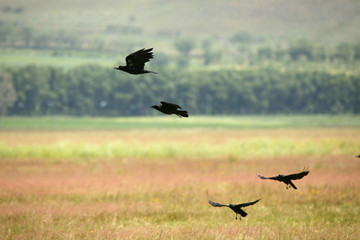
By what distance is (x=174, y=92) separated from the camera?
139750 millimetres

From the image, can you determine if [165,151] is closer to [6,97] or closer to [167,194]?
[167,194]

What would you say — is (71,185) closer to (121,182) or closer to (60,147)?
(121,182)

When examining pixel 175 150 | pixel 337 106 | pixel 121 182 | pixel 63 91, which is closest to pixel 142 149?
pixel 175 150

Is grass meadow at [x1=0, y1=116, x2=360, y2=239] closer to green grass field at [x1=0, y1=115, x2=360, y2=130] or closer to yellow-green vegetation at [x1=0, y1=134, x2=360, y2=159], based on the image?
yellow-green vegetation at [x1=0, y1=134, x2=360, y2=159]

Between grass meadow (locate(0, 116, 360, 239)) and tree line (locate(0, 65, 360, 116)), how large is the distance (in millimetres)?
86143

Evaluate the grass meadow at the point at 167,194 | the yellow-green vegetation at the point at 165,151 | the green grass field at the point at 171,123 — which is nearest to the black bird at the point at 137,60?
the grass meadow at the point at 167,194

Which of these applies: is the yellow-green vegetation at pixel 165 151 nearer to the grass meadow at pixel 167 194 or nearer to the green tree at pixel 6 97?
the grass meadow at pixel 167 194

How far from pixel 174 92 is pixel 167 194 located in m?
119

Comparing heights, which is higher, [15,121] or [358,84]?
[358,84]

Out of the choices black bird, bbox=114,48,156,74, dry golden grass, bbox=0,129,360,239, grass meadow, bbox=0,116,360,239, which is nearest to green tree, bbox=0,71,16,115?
grass meadow, bbox=0,116,360,239

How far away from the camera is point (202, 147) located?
1832 inches

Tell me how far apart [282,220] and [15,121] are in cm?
10150

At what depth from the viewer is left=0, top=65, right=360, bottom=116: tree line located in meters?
130

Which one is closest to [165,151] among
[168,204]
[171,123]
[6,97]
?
[168,204]
